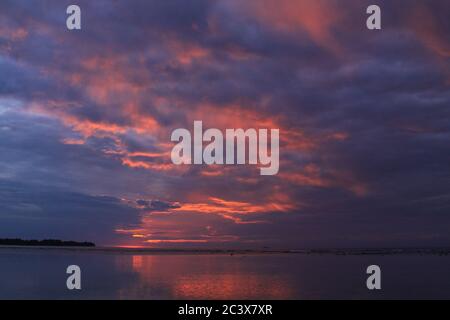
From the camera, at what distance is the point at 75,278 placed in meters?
47.8

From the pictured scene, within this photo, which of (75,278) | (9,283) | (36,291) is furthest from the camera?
(75,278)

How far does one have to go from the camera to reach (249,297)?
3681cm

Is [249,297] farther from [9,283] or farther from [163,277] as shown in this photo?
[9,283]
